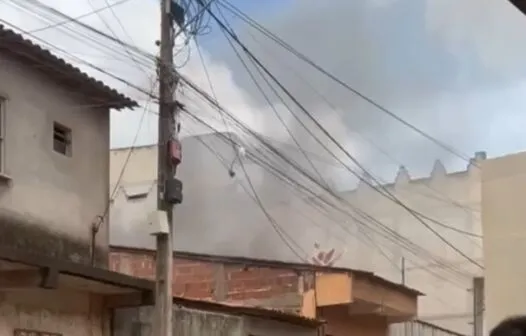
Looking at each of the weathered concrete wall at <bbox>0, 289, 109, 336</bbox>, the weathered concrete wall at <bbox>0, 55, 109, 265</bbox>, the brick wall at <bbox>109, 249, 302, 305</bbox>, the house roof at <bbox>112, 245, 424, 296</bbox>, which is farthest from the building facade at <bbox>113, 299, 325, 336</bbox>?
the brick wall at <bbox>109, 249, 302, 305</bbox>

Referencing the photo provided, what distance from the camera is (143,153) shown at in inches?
1056

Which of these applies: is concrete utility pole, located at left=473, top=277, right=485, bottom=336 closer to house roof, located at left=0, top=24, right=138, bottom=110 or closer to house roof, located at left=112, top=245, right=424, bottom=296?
house roof, located at left=112, top=245, right=424, bottom=296

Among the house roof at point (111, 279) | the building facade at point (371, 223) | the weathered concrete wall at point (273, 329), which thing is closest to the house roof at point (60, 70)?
the house roof at point (111, 279)

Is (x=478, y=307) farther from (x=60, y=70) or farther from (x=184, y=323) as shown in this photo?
(x=60, y=70)

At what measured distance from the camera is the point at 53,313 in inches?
439

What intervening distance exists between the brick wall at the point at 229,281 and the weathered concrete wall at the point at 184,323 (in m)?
3.52

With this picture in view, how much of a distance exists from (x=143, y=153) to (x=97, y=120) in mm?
13844

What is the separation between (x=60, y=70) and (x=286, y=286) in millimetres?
6900

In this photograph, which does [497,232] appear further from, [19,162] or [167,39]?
[19,162]

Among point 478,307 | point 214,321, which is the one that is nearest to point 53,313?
point 214,321

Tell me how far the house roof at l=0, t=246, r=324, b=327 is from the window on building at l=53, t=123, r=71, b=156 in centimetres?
181

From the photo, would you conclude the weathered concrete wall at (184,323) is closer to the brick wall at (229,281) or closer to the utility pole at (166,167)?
the utility pole at (166,167)

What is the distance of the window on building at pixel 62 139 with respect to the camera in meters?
12.2

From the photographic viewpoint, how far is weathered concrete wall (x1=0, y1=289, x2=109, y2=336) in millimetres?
10508
